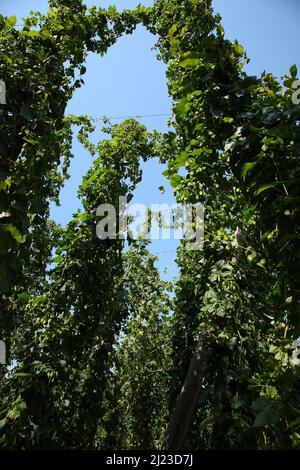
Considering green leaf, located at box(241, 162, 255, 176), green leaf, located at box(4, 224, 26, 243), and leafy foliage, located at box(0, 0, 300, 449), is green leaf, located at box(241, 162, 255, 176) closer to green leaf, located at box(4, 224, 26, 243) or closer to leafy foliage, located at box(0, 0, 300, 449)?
leafy foliage, located at box(0, 0, 300, 449)

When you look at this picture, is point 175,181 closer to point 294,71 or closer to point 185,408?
point 294,71

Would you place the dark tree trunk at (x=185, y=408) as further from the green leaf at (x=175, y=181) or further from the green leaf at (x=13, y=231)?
the green leaf at (x=13, y=231)

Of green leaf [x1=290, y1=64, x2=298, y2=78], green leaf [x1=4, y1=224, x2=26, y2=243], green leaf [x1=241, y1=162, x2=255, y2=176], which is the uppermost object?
green leaf [x1=290, y1=64, x2=298, y2=78]

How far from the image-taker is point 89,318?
174 inches

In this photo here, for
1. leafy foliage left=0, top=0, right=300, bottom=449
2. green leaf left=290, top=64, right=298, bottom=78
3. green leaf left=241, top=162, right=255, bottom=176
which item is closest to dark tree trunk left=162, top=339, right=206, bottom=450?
leafy foliage left=0, top=0, right=300, bottom=449

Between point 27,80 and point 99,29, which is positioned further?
point 99,29

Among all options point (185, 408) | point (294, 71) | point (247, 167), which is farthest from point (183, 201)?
point (185, 408)

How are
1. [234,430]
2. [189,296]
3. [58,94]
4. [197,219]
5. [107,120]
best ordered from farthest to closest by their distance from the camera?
[107,120]
[189,296]
[197,219]
[234,430]
[58,94]

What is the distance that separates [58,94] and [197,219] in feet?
6.40

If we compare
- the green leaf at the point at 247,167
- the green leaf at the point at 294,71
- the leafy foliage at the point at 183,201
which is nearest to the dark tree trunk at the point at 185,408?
the leafy foliage at the point at 183,201

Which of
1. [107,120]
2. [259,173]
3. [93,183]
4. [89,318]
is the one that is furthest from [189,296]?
[259,173]

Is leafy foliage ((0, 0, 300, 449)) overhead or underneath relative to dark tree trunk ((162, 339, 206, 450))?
overhead

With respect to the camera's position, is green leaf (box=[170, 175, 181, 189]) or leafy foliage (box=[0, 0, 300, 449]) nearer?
leafy foliage (box=[0, 0, 300, 449])
